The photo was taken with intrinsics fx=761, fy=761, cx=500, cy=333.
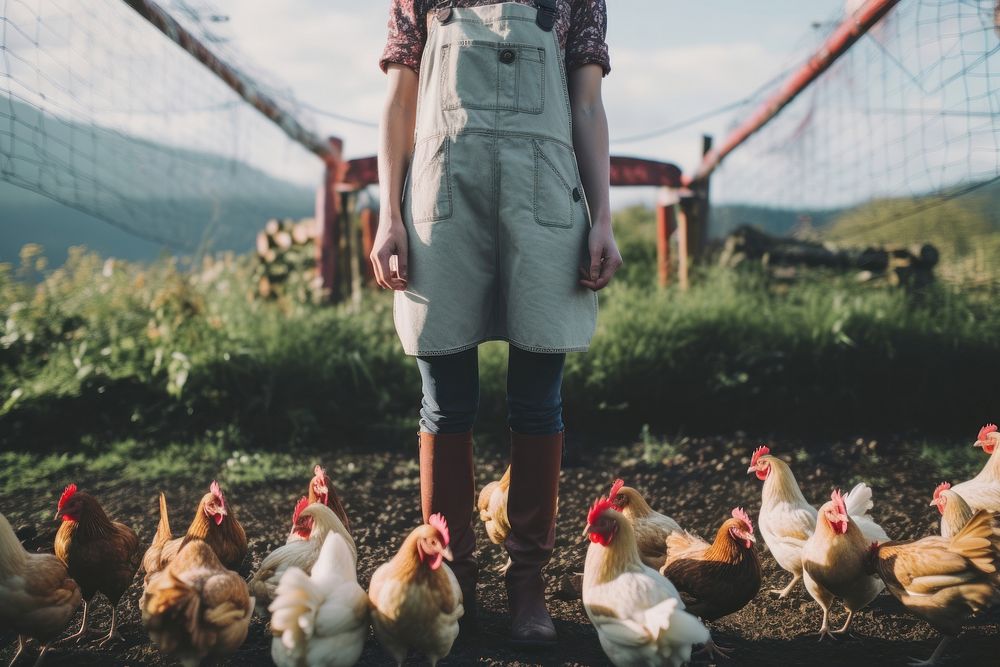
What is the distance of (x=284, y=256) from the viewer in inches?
234

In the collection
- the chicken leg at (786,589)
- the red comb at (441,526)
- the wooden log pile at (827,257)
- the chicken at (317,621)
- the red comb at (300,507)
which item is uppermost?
the wooden log pile at (827,257)

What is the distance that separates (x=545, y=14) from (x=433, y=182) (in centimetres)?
52

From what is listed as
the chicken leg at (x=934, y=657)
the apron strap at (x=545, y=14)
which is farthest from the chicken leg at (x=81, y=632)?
the chicken leg at (x=934, y=657)

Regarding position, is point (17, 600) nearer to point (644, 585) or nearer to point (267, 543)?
point (267, 543)

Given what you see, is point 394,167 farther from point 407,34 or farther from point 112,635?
point 112,635

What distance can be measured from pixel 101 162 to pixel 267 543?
7.48 feet

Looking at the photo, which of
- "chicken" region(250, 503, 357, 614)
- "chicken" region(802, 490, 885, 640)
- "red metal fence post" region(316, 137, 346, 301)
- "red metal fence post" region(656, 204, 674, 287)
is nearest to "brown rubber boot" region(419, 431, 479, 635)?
"chicken" region(250, 503, 357, 614)

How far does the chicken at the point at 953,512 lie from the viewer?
7.68 feet

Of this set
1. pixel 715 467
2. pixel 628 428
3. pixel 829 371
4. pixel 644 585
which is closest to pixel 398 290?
pixel 644 585

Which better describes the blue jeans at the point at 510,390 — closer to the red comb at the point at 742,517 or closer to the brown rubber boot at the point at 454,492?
the brown rubber boot at the point at 454,492

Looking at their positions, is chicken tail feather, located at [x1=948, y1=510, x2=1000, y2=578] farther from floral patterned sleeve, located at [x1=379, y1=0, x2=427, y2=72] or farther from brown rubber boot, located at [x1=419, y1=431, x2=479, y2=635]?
floral patterned sleeve, located at [x1=379, y1=0, x2=427, y2=72]

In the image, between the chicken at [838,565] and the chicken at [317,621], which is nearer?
the chicken at [317,621]

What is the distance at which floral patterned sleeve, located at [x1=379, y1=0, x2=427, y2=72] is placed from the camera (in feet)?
6.66

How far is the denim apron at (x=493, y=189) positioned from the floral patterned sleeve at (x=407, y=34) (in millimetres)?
60
